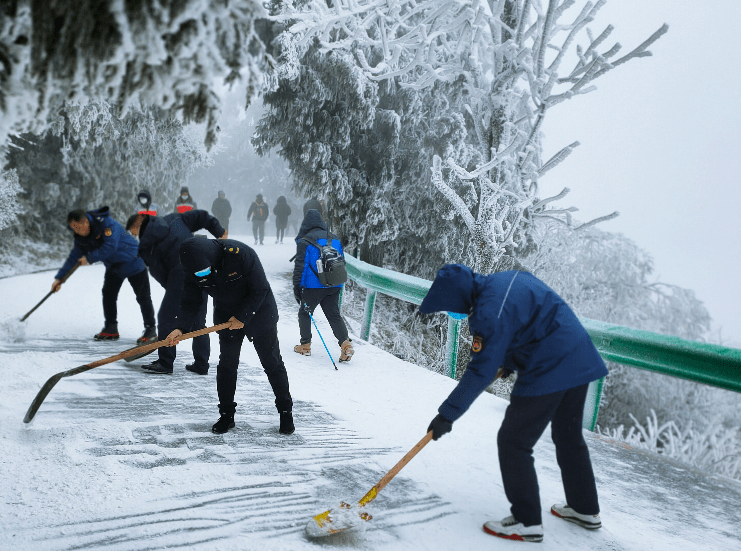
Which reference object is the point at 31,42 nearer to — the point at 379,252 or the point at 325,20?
the point at 325,20

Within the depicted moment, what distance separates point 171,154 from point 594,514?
16214 mm

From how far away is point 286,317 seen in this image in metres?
8.98

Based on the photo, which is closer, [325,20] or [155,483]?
[155,483]

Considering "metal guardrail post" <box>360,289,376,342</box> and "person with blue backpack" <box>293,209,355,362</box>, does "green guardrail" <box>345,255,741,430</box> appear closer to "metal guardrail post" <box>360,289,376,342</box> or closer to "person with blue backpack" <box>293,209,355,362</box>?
"person with blue backpack" <box>293,209,355,362</box>

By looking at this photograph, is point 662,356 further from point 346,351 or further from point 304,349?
point 304,349

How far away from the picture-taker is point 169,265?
5699 mm

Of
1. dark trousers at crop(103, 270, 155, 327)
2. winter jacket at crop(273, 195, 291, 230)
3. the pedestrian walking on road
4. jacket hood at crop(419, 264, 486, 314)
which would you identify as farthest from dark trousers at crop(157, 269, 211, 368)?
winter jacket at crop(273, 195, 291, 230)

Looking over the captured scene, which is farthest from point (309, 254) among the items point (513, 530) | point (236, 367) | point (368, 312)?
point (513, 530)

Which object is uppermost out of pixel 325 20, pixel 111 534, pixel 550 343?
pixel 325 20

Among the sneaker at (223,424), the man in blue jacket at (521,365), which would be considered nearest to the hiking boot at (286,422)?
the sneaker at (223,424)

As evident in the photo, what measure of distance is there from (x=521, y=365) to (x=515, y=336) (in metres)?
0.18

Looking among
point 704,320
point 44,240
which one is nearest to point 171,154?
point 44,240

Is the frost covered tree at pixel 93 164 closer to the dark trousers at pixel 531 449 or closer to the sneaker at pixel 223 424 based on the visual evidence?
the sneaker at pixel 223 424

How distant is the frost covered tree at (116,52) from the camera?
1.66 metres
